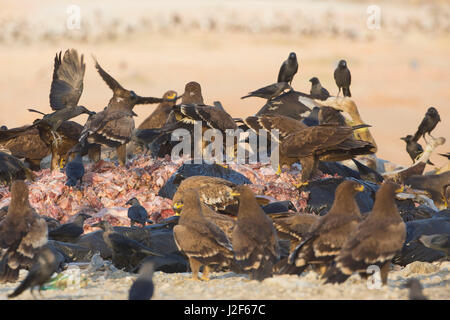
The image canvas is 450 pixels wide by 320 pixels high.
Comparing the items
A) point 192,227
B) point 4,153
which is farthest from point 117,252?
point 4,153

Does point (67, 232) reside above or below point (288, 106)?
below

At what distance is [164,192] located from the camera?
407 inches

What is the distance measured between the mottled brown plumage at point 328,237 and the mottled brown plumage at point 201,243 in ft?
2.10

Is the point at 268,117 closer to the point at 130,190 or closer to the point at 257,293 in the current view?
the point at 130,190

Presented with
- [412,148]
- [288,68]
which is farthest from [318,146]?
[412,148]

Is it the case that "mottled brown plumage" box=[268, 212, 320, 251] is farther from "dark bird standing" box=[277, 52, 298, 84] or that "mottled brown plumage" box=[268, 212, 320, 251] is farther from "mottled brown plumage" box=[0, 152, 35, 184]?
"dark bird standing" box=[277, 52, 298, 84]

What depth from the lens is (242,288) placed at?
21.9ft

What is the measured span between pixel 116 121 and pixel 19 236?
4137 mm

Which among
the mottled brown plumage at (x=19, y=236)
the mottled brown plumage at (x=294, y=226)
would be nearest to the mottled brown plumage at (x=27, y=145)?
the mottled brown plumage at (x=19, y=236)

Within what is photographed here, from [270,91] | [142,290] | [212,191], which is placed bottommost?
[142,290]

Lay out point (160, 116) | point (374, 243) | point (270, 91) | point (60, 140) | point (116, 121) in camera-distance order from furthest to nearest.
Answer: point (270, 91) < point (160, 116) < point (60, 140) < point (116, 121) < point (374, 243)

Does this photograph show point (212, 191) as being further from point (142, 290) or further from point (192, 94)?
point (142, 290)

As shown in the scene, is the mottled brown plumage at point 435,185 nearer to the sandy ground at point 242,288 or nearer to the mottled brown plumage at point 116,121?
the mottled brown plumage at point 116,121

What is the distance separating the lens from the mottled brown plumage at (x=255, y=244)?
6.78 metres
